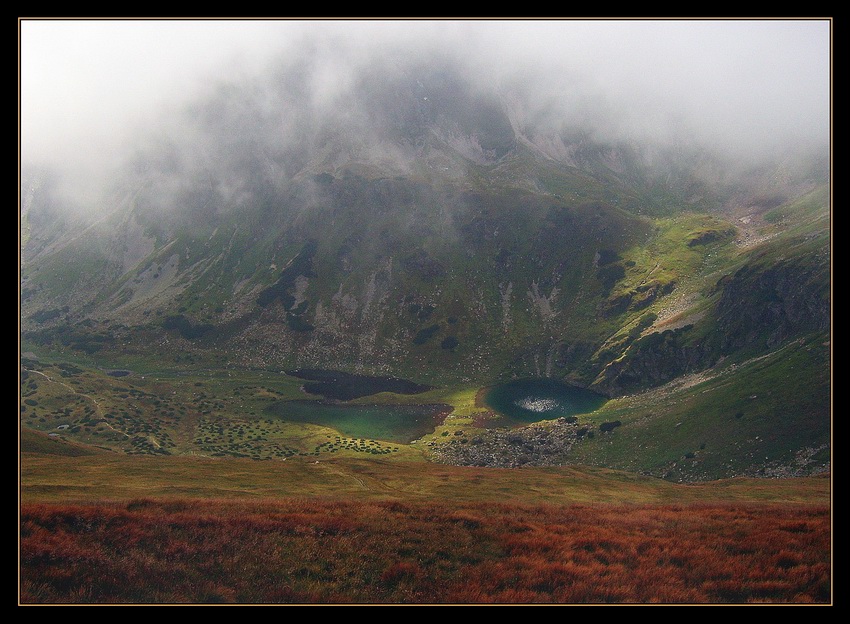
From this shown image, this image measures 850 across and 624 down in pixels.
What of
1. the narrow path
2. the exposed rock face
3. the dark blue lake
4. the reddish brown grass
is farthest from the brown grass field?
the dark blue lake

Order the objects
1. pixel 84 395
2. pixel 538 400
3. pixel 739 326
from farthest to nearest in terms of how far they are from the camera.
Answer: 1. pixel 538 400
2. pixel 84 395
3. pixel 739 326

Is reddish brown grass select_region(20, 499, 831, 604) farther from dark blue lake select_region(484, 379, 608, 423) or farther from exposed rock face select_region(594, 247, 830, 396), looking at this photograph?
dark blue lake select_region(484, 379, 608, 423)

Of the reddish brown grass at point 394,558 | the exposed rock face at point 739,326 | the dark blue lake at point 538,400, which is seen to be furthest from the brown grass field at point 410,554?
the dark blue lake at point 538,400

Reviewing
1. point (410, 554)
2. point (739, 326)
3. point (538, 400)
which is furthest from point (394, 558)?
point (739, 326)

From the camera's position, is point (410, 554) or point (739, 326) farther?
point (739, 326)

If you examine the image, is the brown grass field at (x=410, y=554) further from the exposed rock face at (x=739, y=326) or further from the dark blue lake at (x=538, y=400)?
the dark blue lake at (x=538, y=400)

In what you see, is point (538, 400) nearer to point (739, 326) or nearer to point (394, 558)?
point (739, 326)

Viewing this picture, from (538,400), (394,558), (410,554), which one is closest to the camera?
(394,558)
